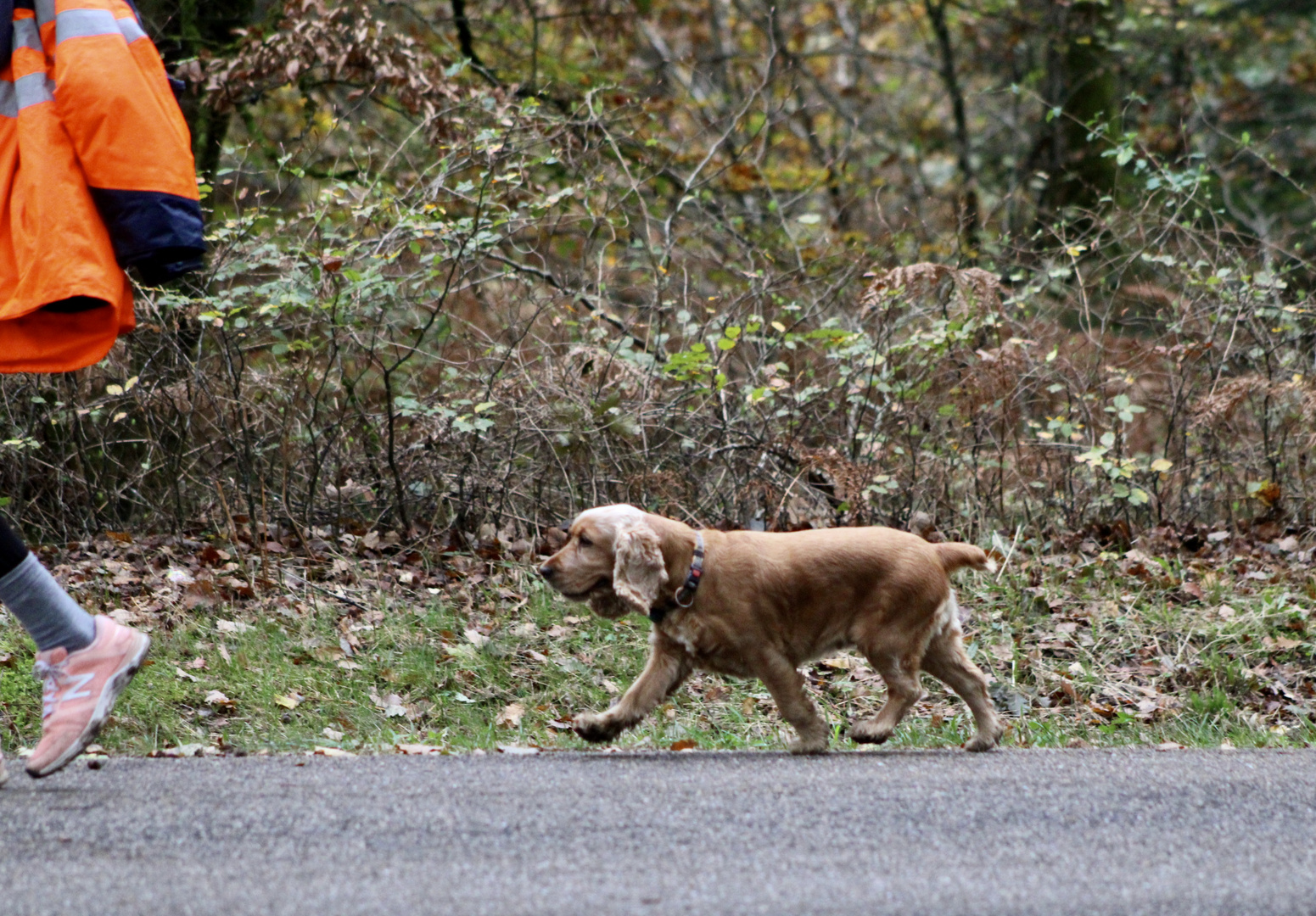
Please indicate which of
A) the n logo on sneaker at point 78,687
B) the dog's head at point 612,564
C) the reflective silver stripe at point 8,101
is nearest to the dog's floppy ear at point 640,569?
the dog's head at point 612,564

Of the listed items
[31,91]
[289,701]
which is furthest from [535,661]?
[31,91]

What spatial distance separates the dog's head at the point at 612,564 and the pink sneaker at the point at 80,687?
1522 millimetres

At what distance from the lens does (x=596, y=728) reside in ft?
15.8

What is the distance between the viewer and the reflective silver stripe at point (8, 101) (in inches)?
145

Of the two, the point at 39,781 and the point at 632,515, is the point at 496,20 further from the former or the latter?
the point at 39,781

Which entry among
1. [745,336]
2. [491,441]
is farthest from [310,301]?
[745,336]

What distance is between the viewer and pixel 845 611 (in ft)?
16.4

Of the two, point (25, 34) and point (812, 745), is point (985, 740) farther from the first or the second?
point (25, 34)

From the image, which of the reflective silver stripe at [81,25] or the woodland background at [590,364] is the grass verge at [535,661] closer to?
the woodland background at [590,364]

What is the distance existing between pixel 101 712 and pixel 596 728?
1.69m

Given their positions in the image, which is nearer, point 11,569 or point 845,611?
point 11,569

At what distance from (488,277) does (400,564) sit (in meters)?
1.99

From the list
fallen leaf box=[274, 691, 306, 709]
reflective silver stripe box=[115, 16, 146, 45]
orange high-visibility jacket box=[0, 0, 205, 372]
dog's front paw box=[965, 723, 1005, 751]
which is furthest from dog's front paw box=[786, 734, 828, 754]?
reflective silver stripe box=[115, 16, 146, 45]

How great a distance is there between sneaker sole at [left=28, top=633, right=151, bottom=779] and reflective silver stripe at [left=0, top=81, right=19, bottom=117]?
1.53 meters
